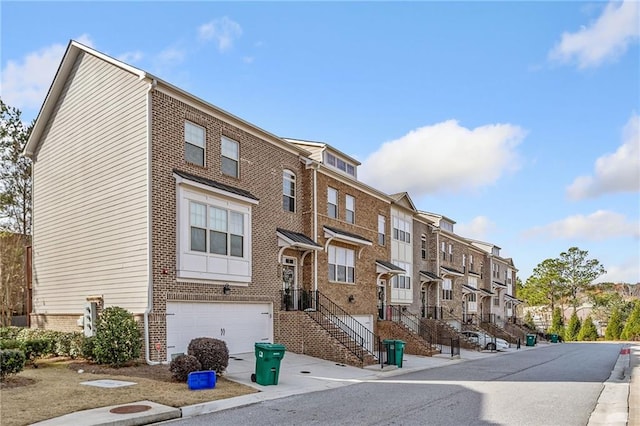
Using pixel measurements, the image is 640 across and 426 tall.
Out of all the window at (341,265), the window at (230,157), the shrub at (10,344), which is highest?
the window at (230,157)

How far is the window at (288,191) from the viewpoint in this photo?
22594 millimetres

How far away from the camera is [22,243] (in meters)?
29.9

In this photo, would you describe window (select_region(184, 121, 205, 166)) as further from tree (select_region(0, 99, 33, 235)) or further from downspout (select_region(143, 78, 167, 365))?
tree (select_region(0, 99, 33, 235))

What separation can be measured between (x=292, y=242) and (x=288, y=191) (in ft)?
8.92

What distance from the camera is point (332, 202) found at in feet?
83.3

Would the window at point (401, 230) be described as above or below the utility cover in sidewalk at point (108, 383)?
above

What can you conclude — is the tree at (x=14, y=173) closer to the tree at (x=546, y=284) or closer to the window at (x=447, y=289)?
the window at (x=447, y=289)

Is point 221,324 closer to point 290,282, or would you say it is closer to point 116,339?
point 116,339

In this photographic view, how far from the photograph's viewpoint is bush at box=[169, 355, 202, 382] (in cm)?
1323

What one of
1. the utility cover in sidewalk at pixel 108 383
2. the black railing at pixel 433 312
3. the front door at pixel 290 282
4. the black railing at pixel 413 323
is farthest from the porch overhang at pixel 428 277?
the utility cover in sidewalk at pixel 108 383

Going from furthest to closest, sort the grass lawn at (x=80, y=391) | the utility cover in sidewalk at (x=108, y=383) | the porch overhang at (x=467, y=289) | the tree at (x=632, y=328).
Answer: the tree at (x=632, y=328) → the porch overhang at (x=467, y=289) → the utility cover in sidewalk at (x=108, y=383) → the grass lawn at (x=80, y=391)

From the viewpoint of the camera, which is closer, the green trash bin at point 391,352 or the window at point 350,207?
A: the green trash bin at point 391,352

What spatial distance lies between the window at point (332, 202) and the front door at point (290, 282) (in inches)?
136

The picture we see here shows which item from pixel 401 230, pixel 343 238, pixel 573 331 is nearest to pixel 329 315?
pixel 343 238
